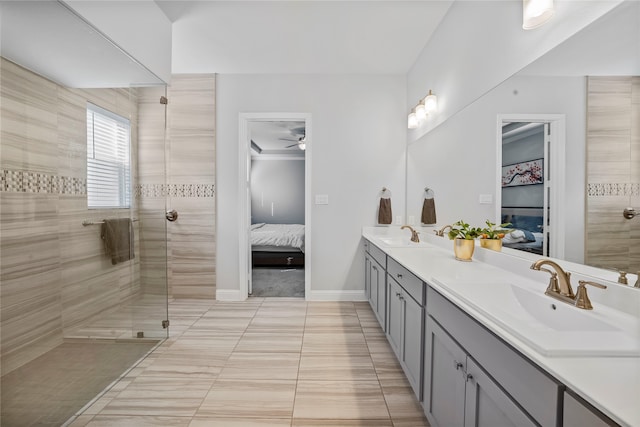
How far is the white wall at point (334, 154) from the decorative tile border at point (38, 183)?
1.88 m

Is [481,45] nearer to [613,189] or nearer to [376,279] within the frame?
[613,189]

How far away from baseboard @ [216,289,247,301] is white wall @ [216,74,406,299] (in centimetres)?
5

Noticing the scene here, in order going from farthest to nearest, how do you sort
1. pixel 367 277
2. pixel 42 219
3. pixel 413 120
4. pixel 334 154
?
pixel 334 154 → pixel 367 277 → pixel 413 120 → pixel 42 219

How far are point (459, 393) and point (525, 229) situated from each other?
94cm

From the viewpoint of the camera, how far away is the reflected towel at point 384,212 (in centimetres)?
348

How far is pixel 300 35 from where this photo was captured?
8.98ft

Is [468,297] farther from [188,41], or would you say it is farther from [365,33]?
[188,41]

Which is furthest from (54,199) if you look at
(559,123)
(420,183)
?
(420,183)

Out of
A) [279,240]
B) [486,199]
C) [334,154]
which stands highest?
[334,154]

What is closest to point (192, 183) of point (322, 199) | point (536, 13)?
point (322, 199)

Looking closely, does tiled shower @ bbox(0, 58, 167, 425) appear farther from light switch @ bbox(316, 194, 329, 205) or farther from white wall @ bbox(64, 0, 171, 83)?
light switch @ bbox(316, 194, 329, 205)

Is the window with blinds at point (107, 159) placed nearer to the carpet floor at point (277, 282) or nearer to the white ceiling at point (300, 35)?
the white ceiling at point (300, 35)

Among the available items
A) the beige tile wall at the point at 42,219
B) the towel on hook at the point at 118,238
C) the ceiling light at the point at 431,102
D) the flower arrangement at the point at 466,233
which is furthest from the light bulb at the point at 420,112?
the towel on hook at the point at 118,238

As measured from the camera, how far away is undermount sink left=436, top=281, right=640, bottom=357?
0.75 meters
